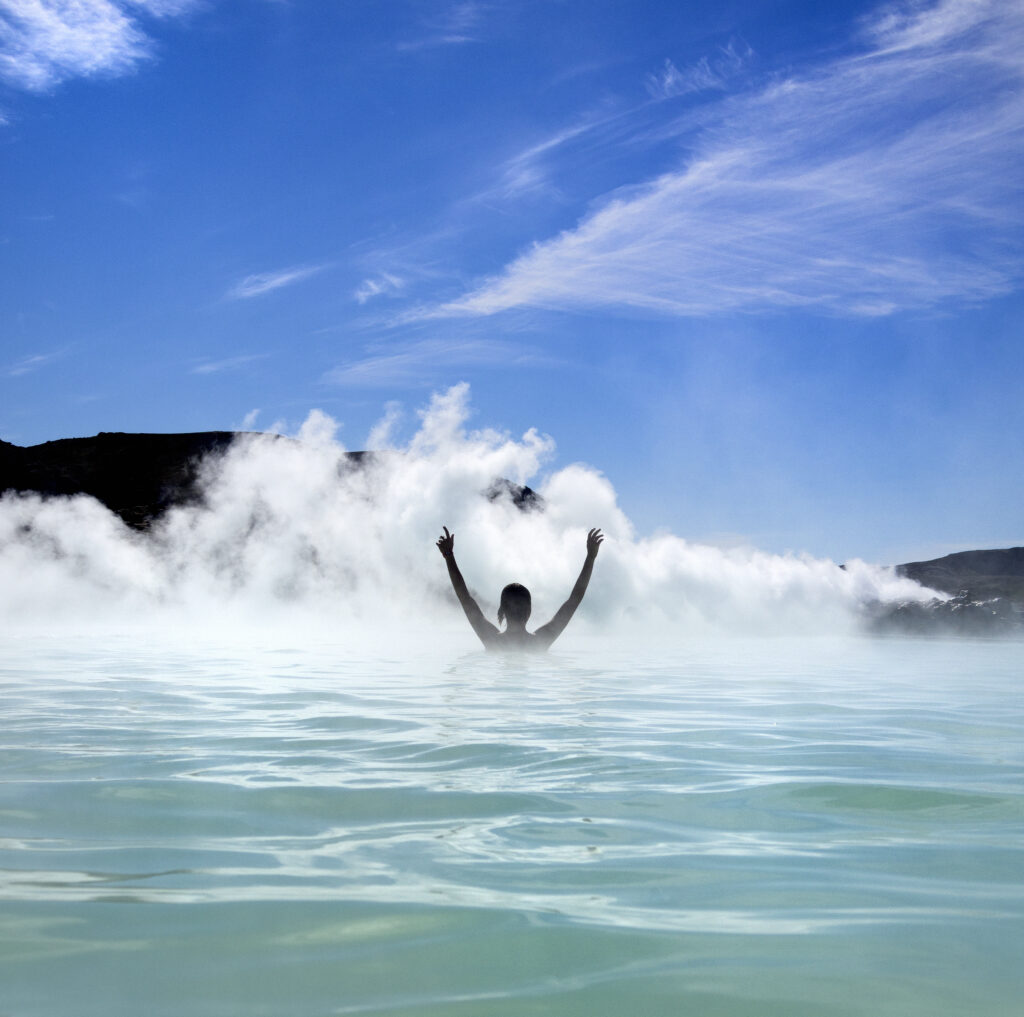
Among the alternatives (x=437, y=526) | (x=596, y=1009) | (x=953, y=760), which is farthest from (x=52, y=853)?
(x=437, y=526)

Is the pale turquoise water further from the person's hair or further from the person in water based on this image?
the person's hair

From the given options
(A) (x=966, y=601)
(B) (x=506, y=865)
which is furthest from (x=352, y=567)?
(B) (x=506, y=865)

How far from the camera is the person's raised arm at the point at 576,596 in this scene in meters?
11.1

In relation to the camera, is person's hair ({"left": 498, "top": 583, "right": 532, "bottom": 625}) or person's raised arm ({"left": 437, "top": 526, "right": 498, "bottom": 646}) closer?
person's raised arm ({"left": 437, "top": 526, "right": 498, "bottom": 646})

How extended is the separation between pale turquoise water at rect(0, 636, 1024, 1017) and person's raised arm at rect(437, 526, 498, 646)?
14.5 ft

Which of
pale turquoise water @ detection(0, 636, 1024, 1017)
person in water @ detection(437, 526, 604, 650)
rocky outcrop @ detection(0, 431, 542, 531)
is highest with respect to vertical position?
rocky outcrop @ detection(0, 431, 542, 531)

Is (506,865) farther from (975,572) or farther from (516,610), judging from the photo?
(975,572)

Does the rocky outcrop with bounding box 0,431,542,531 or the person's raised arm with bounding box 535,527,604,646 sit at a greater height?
the rocky outcrop with bounding box 0,431,542,531

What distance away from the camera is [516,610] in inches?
460

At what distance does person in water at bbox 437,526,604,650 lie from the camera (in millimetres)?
11172

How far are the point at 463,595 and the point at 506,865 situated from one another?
8.55 meters

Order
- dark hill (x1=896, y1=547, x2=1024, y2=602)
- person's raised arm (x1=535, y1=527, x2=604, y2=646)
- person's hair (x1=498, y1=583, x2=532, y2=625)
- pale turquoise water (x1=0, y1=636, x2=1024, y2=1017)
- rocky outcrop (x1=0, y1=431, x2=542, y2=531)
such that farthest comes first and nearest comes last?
rocky outcrop (x1=0, y1=431, x2=542, y2=531)
dark hill (x1=896, y1=547, x2=1024, y2=602)
person's hair (x1=498, y1=583, x2=532, y2=625)
person's raised arm (x1=535, y1=527, x2=604, y2=646)
pale turquoise water (x1=0, y1=636, x2=1024, y2=1017)

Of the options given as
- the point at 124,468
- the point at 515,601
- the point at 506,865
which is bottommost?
the point at 506,865

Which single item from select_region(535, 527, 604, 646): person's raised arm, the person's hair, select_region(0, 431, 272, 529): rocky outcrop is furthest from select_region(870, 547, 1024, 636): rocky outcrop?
select_region(0, 431, 272, 529): rocky outcrop
